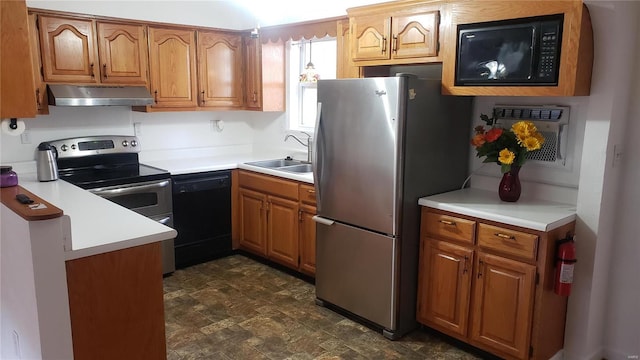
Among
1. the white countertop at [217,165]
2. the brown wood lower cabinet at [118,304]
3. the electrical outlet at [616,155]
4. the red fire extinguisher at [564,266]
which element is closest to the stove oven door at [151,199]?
the white countertop at [217,165]

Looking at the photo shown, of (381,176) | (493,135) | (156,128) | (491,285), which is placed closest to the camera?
(491,285)

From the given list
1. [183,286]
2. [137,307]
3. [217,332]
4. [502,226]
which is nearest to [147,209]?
[183,286]

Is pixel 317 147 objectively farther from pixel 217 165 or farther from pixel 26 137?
pixel 26 137

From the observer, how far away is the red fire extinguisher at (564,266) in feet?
7.82

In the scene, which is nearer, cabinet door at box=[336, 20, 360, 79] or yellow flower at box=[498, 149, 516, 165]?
yellow flower at box=[498, 149, 516, 165]

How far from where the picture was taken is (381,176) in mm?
2816

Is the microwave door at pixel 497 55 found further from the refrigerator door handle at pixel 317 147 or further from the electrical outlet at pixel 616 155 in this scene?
the refrigerator door handle at pixel 317 147

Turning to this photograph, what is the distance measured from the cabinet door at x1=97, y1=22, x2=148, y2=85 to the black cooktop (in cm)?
65

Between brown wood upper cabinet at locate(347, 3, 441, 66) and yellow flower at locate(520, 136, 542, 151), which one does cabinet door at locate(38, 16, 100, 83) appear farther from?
yellow flower at locate(520, 136, 542, 151)

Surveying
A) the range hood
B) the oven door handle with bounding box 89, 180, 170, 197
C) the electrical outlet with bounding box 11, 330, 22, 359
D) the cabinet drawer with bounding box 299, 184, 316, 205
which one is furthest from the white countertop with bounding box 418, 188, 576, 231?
the range hood

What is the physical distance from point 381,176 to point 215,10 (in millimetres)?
2548

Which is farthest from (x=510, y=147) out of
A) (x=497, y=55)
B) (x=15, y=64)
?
(x=15, y=64)

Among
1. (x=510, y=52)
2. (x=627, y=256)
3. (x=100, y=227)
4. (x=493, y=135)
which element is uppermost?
(x=510, y=52)

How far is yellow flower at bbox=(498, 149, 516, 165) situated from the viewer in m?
2.65
